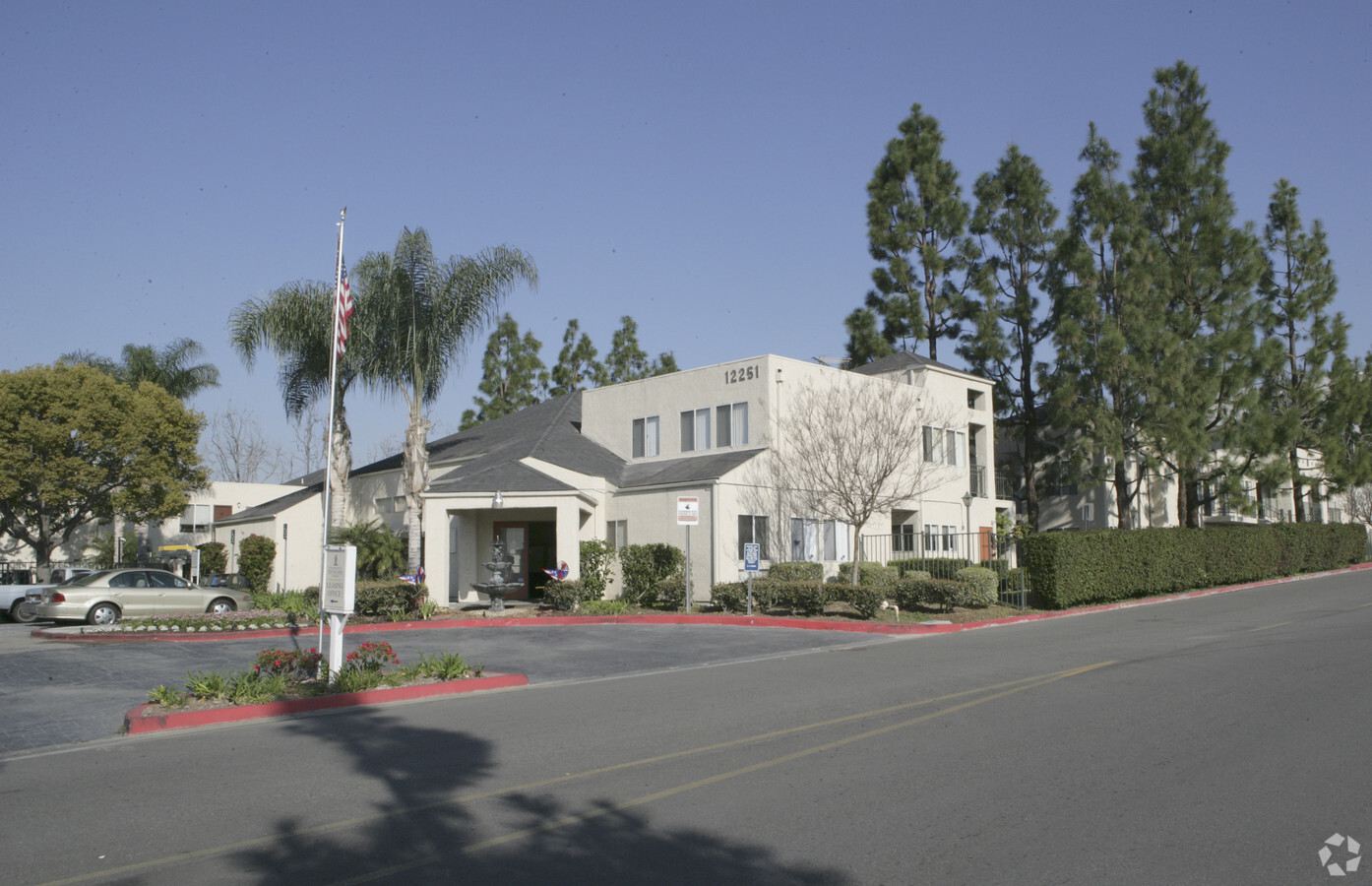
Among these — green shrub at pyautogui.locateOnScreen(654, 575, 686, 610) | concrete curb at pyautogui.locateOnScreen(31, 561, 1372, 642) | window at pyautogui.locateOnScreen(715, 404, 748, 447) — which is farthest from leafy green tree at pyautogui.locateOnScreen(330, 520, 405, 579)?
window at pyautogui.locateOnScreen(715, 404, 748, 447)

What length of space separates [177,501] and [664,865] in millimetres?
34072

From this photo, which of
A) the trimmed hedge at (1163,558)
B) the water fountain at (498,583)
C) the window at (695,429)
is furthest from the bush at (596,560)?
the trimmed hedge at (1163,558)

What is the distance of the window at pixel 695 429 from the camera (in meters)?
29.5

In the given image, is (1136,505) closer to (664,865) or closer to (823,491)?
(823,491)

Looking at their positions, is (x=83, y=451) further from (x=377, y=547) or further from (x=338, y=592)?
(x=338, y=592)

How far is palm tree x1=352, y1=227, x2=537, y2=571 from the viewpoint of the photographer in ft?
87.6

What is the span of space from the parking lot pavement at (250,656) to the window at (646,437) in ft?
33.5

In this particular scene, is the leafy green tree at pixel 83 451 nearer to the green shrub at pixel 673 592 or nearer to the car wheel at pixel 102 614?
the car wheel at pixel 102 614

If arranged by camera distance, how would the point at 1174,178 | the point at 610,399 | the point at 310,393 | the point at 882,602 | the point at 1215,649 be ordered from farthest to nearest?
the point at 1174,178, the point at 610,399, the point at 310,393, the point at 882,602, the point at 1215,649

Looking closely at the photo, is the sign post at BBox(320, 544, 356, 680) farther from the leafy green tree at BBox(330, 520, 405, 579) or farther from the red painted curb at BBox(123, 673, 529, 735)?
the leafy green tree at BBox(330, 520, 405, 579)

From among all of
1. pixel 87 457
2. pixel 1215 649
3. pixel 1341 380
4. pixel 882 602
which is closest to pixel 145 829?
pixel 1215 649

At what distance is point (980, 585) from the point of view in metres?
24.4

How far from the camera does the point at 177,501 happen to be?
114ft

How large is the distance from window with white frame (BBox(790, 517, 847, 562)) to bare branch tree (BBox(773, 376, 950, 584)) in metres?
0.38
